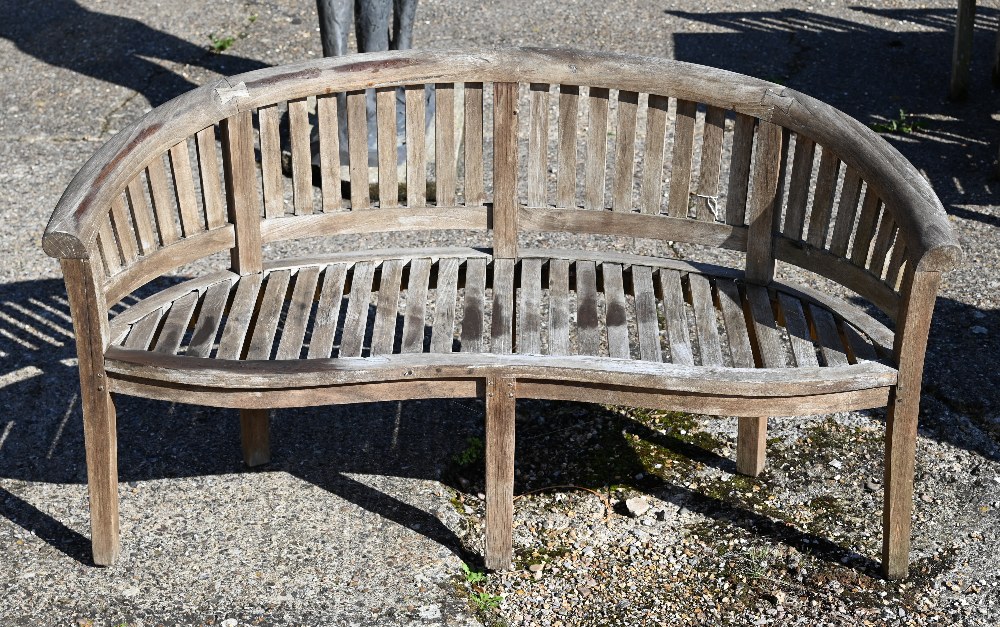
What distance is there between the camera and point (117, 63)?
279 inches

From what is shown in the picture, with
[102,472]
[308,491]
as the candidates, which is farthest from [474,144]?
[102,472]

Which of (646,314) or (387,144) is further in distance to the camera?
(387,144)

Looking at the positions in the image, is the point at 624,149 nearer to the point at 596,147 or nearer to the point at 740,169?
the point at 596,147

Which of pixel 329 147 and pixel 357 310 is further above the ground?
pixel 329 147

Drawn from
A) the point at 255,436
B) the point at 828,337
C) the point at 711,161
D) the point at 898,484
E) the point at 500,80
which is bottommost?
the point at 255,436

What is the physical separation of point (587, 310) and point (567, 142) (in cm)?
Result: 55

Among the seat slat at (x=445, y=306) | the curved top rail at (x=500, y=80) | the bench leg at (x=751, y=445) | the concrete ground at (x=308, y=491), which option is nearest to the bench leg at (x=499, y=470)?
the concrete ground at (x=308, y=491)

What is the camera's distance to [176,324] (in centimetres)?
347

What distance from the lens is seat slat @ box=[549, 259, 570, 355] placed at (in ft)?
11.1

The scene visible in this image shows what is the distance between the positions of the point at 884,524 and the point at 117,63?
532 centimetres

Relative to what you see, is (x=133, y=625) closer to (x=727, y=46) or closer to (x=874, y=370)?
(x=874, y=370)

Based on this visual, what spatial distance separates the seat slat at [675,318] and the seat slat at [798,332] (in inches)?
11.0

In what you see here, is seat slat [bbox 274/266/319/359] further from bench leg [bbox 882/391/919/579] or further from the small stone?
bench leg [bbox 882/391/919/579]

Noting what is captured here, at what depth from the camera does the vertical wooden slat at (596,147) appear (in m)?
3.71
